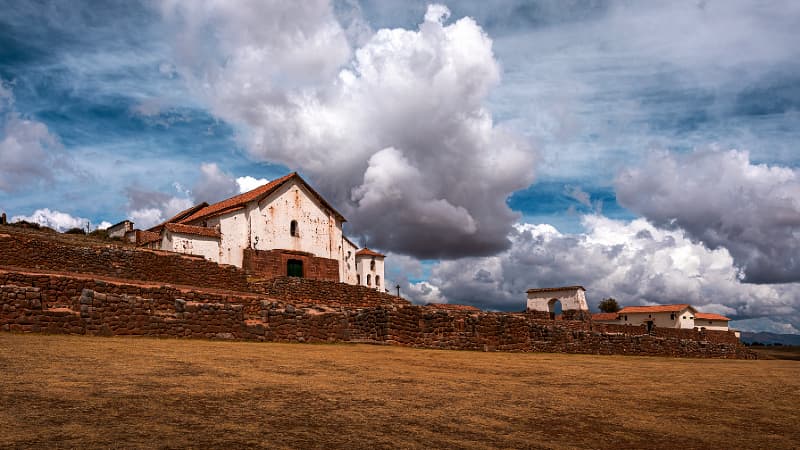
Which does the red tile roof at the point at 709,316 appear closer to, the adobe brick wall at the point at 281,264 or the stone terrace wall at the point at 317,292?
the adobe brick wall at the point at 281,264

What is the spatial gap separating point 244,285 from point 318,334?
35.6 ft

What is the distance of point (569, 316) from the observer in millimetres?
42719

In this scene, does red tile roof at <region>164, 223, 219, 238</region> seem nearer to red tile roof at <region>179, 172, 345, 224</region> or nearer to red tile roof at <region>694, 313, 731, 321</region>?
red tile roof at <region>179, 172, 345, 224</region>

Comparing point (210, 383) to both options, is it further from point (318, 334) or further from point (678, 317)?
point (678, 317)

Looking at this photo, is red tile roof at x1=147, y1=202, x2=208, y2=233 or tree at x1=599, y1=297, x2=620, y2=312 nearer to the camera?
red tile roof at x1=147, y1=202, x2=208, y2=233

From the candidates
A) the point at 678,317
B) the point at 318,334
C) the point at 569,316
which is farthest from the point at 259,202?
the point at 678,317

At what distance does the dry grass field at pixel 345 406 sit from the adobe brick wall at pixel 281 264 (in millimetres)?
25966

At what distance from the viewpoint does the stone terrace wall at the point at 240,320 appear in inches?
468

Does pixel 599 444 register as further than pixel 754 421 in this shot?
No

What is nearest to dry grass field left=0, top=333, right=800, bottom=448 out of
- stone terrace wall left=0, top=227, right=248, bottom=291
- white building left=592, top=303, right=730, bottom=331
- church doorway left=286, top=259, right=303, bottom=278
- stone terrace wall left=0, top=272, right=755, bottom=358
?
stone terrace wall left=0, top=272, right=755, bottom=358

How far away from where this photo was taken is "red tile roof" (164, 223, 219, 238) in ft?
103

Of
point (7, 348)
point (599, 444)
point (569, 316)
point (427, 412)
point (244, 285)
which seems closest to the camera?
point (599, 444)

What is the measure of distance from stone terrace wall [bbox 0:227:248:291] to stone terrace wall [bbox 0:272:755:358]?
25.9ft

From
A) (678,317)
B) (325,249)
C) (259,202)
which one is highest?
(259,202)
